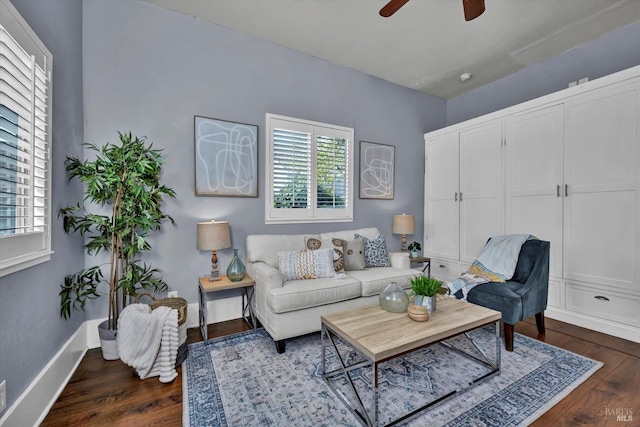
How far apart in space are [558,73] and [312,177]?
321 centimetres

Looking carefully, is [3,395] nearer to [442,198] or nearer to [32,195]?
[32,195]

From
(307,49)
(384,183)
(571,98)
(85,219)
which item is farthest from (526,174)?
(85,219)

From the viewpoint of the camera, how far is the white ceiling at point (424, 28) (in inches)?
98.7

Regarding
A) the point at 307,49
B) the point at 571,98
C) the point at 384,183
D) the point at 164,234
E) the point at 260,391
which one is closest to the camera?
the point at 260,391

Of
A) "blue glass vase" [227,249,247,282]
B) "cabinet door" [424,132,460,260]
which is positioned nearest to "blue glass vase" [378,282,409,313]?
"blue glass vase" [227,249,247,282]

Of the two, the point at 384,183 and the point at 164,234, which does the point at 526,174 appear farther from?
the point at 164,234

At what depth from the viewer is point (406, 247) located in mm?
4082

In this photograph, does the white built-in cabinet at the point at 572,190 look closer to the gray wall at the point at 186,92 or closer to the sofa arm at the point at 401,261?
the sofa arm at the point at 401,261

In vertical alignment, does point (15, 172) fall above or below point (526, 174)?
below

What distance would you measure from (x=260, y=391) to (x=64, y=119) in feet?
7.70

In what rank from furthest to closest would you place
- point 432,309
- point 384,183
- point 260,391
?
point 384,183, point 432,309, point 260,391

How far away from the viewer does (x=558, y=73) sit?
10.9ft

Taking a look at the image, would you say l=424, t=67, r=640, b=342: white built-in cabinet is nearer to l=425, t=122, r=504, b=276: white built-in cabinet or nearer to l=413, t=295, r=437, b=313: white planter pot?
l=425, t=122, r=504, b=276: white built-in cabinet

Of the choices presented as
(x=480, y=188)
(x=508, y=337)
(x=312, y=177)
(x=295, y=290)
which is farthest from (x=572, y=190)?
(x=295, y=290)
